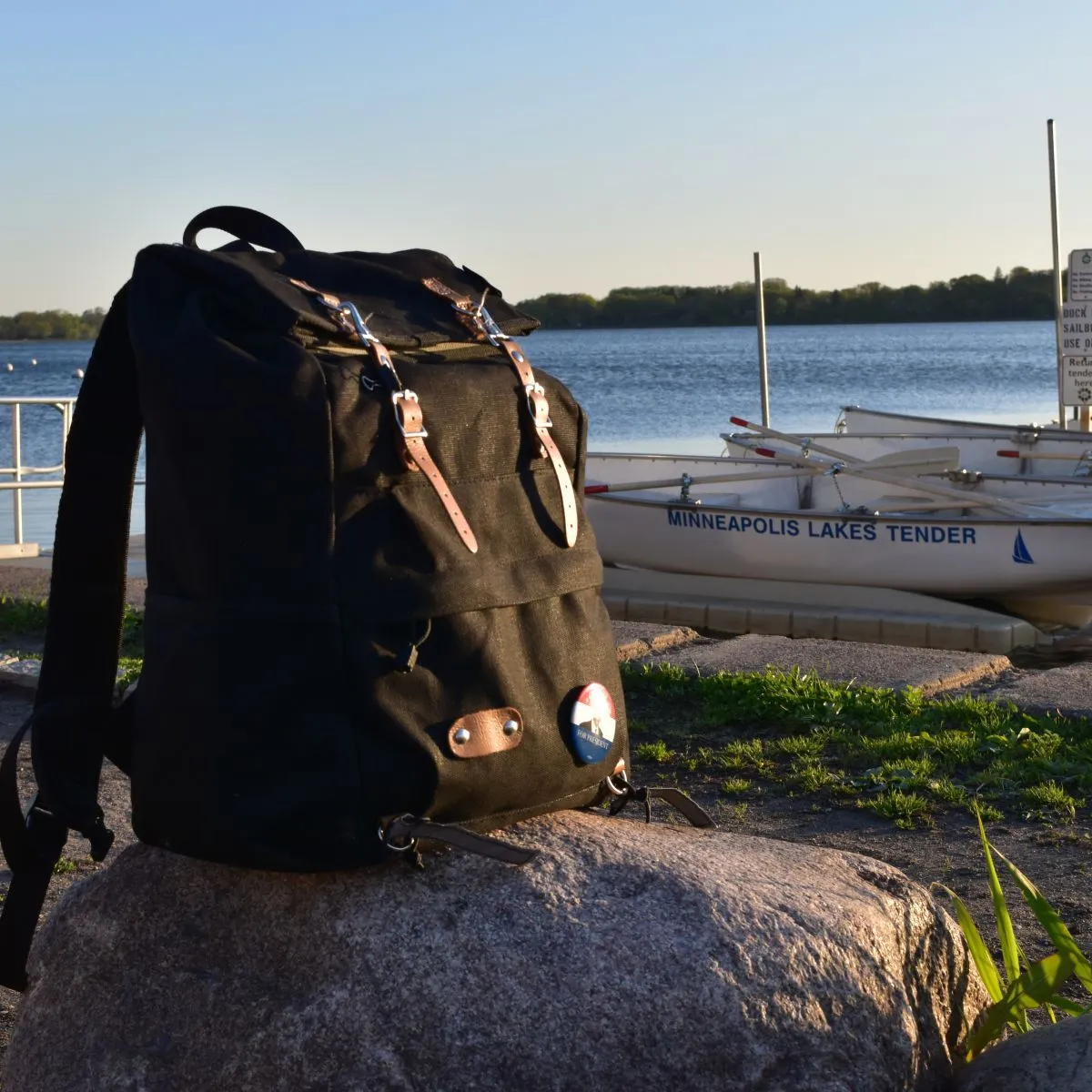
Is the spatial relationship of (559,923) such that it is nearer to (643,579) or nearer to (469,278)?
(469,278)

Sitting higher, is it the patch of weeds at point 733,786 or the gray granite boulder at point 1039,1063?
the gray granite boulder at point 1039,1063

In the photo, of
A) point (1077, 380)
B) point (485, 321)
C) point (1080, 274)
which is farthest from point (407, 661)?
point (1077, 380)

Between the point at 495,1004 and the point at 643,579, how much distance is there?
919 centimetres

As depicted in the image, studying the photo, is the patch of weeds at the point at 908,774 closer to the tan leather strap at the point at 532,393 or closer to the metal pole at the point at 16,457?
the tan leather strap at the point at 532,393

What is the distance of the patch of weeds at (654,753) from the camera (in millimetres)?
5098

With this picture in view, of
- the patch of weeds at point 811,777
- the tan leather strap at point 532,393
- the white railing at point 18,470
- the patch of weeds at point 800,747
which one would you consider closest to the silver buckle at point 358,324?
the tan leather strap at point 532,393

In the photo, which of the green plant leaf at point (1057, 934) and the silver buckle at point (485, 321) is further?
the silver buckle at point (485, 321)

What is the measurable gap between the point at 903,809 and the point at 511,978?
2.49 meters

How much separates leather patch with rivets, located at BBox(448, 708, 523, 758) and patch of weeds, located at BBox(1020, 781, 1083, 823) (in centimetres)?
255

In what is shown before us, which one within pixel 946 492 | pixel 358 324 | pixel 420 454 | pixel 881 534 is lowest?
pixel 881 534

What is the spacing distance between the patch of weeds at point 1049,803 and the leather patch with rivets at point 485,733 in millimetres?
2547

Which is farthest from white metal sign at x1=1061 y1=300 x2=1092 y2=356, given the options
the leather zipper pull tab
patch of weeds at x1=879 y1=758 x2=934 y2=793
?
the leather zipper pull tab

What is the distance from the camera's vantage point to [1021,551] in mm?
9859

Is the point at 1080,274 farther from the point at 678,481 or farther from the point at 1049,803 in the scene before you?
the point at 1049,803
